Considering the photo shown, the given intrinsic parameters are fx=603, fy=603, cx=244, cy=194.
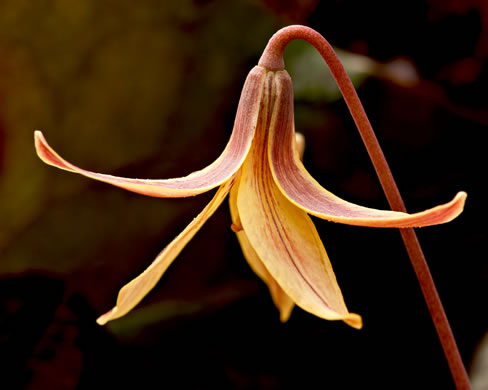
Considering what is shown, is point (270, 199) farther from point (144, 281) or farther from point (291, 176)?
point (144, 281)

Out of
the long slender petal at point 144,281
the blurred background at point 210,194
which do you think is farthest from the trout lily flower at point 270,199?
the blurred background at point 210,194

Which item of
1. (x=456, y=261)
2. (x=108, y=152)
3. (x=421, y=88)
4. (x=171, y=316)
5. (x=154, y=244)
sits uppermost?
(x=108, y=152)

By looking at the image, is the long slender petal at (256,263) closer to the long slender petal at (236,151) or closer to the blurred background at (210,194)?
the long slender petal at (236,151)

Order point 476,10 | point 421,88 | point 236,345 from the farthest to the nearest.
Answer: point 476,10 → point 421,88 → point 236,345

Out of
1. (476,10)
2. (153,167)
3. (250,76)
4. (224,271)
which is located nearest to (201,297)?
(224,271)

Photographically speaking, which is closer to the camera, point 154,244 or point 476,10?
point 154,244

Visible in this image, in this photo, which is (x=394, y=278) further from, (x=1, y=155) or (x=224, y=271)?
(x=1, y=155)

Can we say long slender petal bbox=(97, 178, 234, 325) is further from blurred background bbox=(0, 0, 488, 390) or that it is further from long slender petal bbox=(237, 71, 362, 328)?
blurred background bbox=(0, 0, 488, 390)
